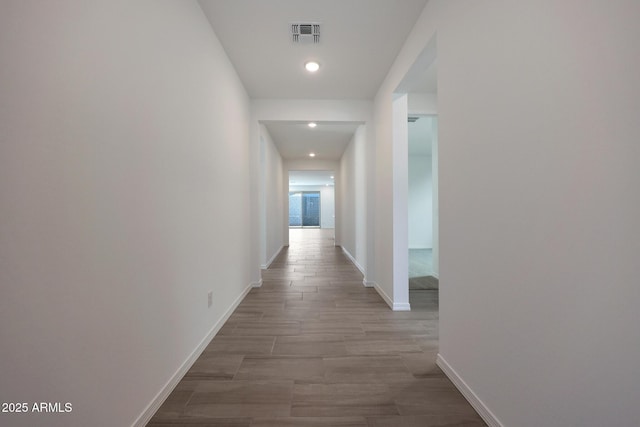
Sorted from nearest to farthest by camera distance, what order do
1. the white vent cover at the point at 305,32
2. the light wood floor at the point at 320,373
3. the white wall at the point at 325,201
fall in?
the light wood floor at the point at 320,373
the white vent cover at the point at 305,32
the white wall at the point at 325,201

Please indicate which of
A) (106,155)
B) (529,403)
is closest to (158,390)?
(106,155)

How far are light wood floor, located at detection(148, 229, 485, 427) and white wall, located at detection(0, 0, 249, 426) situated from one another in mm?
303

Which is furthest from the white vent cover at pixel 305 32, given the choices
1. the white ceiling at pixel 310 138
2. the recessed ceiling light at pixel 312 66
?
the white ceiling at pixel 310 138

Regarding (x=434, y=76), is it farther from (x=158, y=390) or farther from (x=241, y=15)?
(x=158, y=390)

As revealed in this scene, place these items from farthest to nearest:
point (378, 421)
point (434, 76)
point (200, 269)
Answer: point (434, 76), point (200, 269), point (378, 421)

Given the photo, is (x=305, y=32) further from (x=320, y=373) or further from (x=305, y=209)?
(x=305, y=209)

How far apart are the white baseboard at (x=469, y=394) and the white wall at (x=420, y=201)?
7153 millimetres

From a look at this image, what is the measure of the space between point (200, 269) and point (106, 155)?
47.4 inches

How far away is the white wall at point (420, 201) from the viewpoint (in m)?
8.75

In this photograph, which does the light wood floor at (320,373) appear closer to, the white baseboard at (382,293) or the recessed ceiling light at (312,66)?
the white baseboard at (382,293)

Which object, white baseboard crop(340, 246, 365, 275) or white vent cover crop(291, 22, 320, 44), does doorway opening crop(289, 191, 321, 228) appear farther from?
white vent cover crop(291, 22, 320, 44)

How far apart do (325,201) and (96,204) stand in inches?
622

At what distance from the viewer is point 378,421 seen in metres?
1.44

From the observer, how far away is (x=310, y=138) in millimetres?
6086
